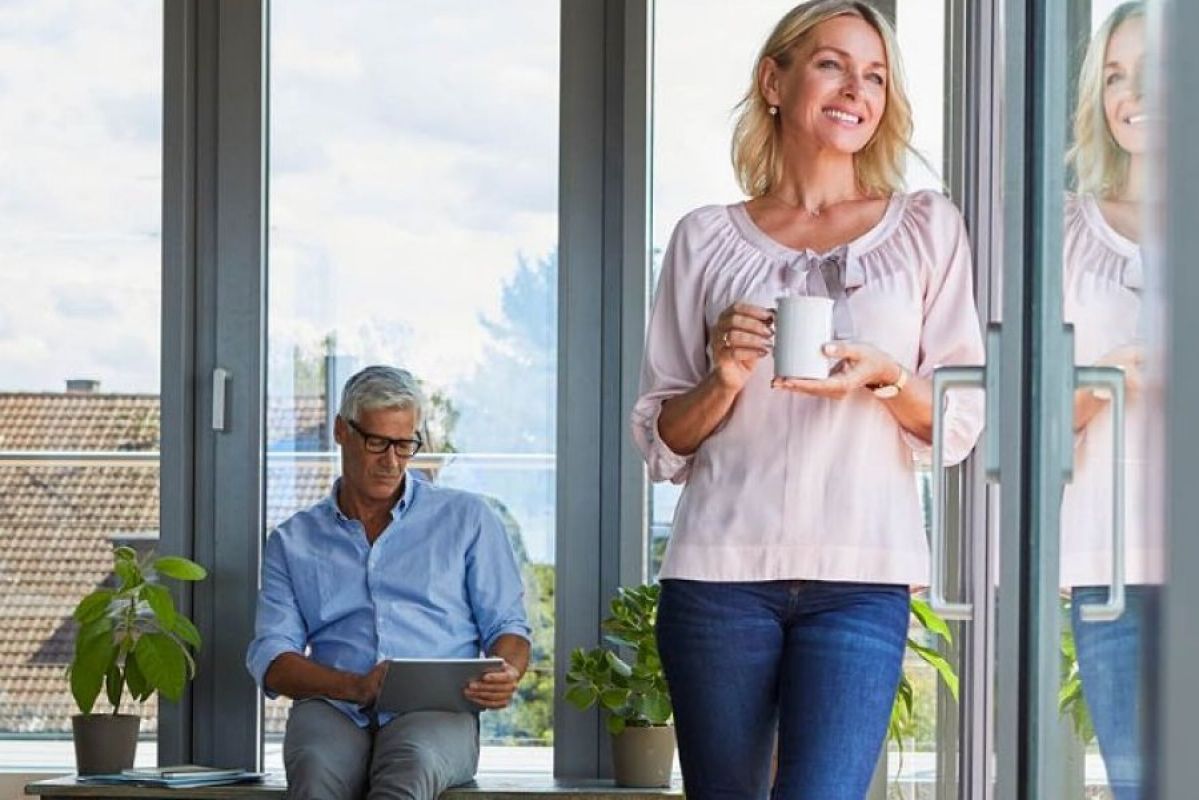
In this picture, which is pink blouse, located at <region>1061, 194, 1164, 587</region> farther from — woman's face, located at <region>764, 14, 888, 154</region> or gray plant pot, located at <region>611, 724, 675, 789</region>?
gray plant pot, located at <region>611, 724, 675, 789</region>

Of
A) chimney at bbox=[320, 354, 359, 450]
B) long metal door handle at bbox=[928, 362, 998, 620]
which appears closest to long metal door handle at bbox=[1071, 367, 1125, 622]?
long metal door handle at bbox=[928, 362, 998, 620]

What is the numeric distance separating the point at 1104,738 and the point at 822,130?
1348mm

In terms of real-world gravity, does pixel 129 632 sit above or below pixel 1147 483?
below

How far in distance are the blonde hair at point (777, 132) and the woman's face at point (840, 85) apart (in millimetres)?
13

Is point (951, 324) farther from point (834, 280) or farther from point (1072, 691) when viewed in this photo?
point (1072, 691)

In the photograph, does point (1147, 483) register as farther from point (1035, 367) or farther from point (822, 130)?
point (822, 130)

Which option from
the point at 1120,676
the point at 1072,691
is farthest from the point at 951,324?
the point at 1120,676

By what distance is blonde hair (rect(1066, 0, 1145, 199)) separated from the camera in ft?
3.95

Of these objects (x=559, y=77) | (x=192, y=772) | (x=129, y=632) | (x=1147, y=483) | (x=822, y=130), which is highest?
(x=559, y=77)

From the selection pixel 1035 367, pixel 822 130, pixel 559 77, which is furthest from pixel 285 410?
pixel 1035 367

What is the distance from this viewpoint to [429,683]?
416cm

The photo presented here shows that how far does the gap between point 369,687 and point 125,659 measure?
0.72m

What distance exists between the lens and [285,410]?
4801 mm

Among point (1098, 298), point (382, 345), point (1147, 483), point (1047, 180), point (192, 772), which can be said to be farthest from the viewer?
point (382, 345)
